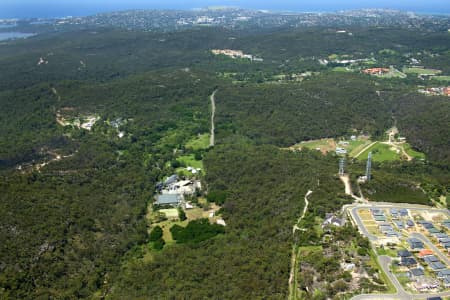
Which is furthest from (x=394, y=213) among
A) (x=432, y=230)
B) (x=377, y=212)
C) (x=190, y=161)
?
(x=190, y=161)

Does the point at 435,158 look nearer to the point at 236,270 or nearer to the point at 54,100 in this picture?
the point at 236,270

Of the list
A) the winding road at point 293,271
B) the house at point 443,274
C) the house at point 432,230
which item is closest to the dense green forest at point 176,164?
the winding road at point 293,271

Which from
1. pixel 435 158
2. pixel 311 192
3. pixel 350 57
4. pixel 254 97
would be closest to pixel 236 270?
pixel 311 192

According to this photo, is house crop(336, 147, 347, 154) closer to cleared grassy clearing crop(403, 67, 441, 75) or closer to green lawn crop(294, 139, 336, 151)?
green lawn crop(294, 139, 336, 151)

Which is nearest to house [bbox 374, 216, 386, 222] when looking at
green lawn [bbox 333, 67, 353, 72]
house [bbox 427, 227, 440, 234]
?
house [bbox 427, 227, 440, 234]

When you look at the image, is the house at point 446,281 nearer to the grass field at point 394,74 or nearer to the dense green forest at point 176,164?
the dense green forest at point 176,164
